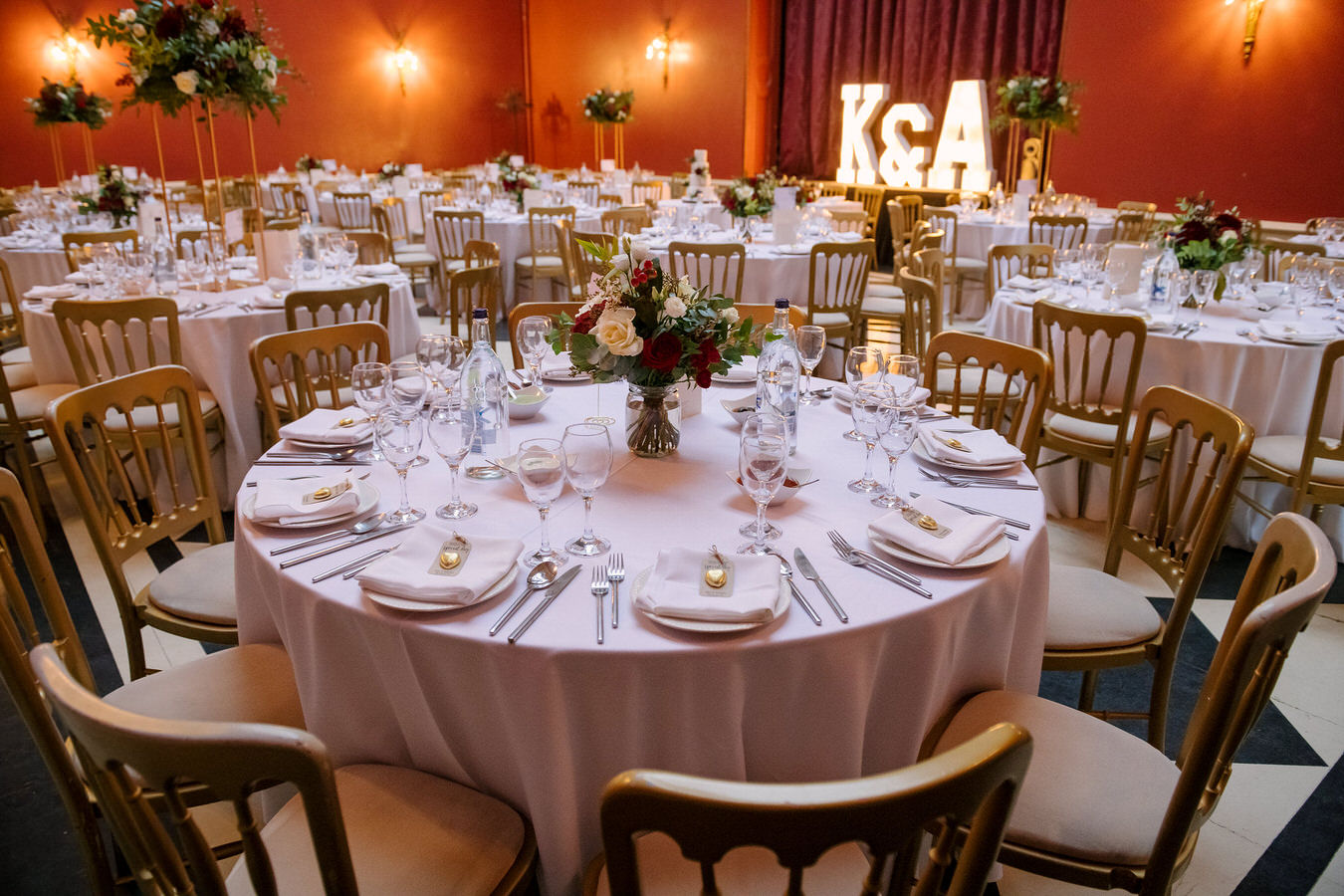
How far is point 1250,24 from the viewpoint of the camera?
275 inches

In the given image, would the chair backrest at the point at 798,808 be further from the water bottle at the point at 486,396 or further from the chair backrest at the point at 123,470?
the chair backrest at the point at 123,470

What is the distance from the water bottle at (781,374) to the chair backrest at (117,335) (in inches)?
90.1

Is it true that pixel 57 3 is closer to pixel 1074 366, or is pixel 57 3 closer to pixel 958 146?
pixel 958 146

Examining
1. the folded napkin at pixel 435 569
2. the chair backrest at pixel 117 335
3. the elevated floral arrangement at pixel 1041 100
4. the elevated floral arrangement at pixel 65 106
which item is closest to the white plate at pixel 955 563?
the folded napkin at pixel 435 569

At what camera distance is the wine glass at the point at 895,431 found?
1.72 meters

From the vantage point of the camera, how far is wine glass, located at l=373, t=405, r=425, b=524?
5.41 ft

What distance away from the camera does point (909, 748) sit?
150 cm

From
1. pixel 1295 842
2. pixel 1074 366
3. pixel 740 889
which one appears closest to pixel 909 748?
pixel 740 889

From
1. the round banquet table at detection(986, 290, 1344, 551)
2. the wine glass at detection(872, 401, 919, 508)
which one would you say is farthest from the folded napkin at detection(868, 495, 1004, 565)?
the round banquet table at detection(986, 290, 1344, 551)

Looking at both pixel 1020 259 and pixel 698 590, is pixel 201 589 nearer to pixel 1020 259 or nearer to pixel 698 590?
pixel 698 590

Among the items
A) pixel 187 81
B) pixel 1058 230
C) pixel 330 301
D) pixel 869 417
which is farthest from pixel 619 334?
pixel 1058 230

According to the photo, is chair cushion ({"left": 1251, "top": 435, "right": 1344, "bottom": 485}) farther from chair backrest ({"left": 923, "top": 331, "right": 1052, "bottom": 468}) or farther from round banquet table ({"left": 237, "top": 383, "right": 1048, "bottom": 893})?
round banquet table ({"left": 237, "top": 383, "right": 1048, "bottom": 893})

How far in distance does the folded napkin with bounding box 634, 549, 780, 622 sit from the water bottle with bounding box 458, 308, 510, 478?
688 millimetres

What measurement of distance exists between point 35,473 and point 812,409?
3490 mm
